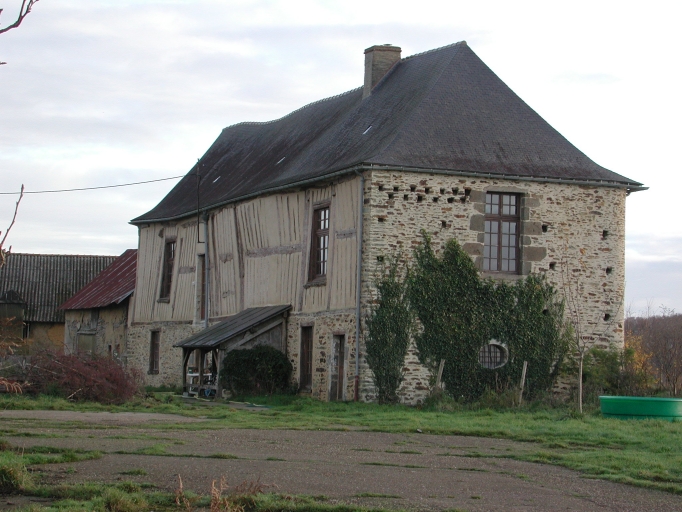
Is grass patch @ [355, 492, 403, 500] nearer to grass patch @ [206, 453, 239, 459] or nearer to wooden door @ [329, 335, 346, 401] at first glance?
grass patch @ [206, 453, 239, 459]

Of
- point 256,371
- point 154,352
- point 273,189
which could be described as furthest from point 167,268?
point 256,371

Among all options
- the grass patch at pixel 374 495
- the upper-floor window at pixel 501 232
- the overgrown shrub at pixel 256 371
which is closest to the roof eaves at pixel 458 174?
the upper-floor window at pixel 501 232

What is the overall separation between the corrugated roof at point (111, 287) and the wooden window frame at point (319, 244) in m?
13.2

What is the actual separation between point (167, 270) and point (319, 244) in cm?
1023

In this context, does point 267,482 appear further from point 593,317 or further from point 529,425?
point 593,317

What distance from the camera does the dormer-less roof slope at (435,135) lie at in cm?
2267

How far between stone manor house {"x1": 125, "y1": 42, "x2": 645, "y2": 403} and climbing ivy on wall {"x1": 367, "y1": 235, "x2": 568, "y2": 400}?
0.34m

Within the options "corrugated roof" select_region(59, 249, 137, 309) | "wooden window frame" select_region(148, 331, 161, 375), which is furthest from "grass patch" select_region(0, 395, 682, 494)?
"corrugated roof" select_region(59, 249, 137, 309)

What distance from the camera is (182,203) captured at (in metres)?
33.0

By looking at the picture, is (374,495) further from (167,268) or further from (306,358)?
(167,268)

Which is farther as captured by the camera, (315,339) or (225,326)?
(225,326)

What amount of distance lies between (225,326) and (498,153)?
8.15 metres

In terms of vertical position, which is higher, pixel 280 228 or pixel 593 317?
pixel 280 228

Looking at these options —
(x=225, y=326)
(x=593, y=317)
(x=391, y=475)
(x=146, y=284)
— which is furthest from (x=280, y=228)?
(x=391, y=475)
